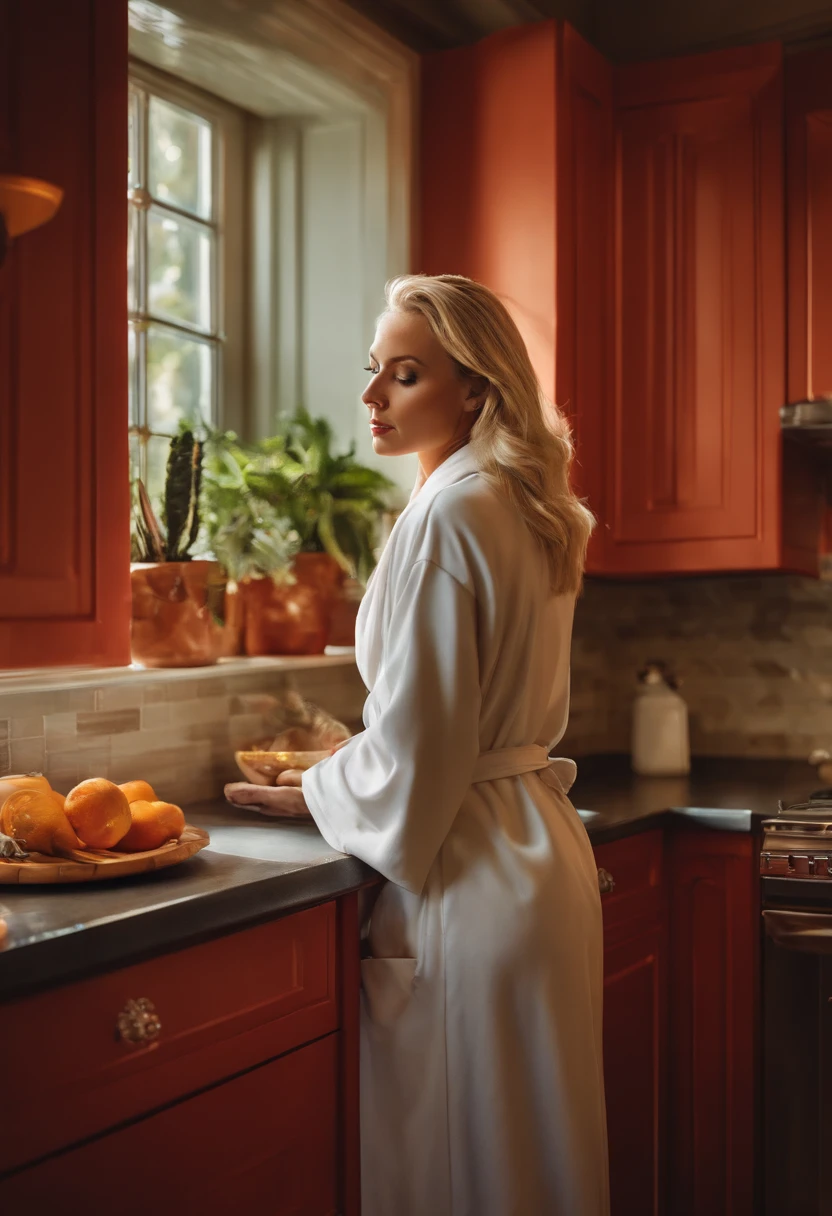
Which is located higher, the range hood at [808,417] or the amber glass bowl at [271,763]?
the range hood at [808,417]

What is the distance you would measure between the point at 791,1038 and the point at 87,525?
1535 millimetres

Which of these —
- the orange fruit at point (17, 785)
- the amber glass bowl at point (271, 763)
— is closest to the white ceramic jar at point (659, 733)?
the amber glass bowl at point (271, 763)

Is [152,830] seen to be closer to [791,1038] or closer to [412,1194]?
[412,1194]

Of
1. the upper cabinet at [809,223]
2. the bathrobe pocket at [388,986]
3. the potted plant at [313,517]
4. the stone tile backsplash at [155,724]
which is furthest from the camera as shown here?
the upper cabinet at [809,223]

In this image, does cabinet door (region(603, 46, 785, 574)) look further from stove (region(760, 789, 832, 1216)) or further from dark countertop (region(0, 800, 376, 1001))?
dark countertop (region(0, 800, 376, 1001))

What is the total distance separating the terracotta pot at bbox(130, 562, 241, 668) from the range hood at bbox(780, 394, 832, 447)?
1.25 metres

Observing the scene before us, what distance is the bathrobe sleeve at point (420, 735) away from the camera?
5.12 ft

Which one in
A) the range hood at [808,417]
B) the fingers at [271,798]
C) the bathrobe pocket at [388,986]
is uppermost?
the range hood at [808,417]

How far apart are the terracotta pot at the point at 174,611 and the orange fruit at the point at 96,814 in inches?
25.5

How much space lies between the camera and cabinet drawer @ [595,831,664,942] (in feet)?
7.16

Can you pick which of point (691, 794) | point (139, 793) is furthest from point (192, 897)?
point (691, 794)

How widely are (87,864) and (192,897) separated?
5.5 inches

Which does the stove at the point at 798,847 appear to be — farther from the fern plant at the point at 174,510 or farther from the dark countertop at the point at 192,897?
the fern plant at the point at 174,510

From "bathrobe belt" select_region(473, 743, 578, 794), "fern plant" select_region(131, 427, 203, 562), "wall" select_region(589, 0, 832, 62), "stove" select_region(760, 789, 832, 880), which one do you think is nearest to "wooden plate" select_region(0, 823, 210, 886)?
"bathrobe belt" select_region(473, 743, 578, 794)
